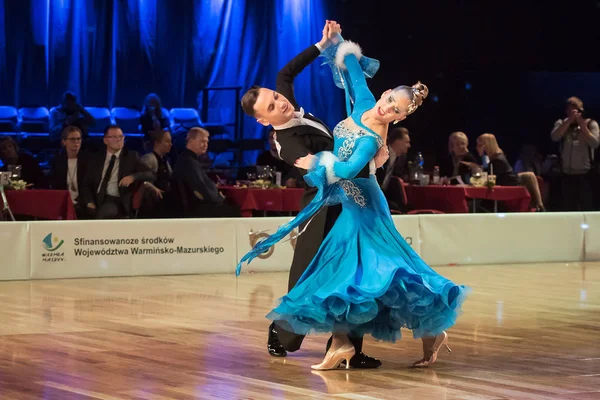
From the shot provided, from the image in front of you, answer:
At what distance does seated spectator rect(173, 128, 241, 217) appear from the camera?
8836 mm

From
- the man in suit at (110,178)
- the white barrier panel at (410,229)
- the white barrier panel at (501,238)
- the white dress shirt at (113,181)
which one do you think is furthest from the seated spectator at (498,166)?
the white dress shirt at (113,181)

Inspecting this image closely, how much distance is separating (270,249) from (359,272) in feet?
15.3

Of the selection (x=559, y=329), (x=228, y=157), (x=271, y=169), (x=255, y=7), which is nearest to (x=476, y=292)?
(x=559, y=329)

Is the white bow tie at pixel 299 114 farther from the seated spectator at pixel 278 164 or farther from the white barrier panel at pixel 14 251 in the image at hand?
the seated spectator at pixel 278 164

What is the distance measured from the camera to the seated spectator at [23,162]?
363 inches

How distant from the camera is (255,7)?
13.3m

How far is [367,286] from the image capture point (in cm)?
393

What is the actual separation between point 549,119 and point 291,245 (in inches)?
260

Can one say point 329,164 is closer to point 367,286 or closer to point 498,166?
point 367,286

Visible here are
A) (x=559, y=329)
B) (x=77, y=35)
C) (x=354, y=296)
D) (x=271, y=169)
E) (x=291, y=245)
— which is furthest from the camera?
(x=77, y=35)

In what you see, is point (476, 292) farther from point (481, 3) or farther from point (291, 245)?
point (481, 3)

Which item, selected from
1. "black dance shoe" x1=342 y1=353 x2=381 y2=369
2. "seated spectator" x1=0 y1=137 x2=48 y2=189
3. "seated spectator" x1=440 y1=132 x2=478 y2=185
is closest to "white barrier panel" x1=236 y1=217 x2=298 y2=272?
"seated spectator" x1=0 y1=137 x2=48 y2=189

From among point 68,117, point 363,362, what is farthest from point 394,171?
point 363,362

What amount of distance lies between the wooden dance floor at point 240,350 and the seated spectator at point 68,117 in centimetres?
458
